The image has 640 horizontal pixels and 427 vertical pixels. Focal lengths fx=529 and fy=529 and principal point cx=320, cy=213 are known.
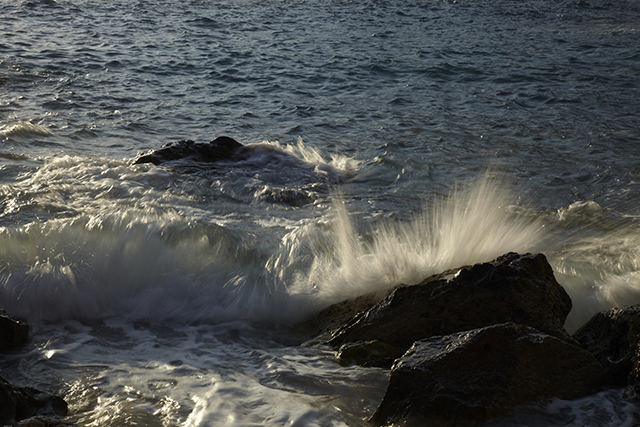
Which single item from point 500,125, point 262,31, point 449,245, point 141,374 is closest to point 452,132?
point 500,125

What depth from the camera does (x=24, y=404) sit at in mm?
2693

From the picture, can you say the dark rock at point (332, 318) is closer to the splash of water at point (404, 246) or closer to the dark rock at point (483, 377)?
the splash of water at point (404, 246)

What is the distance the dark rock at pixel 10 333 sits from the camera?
3.48 meters

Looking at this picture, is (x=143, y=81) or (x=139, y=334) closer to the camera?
(x=139, y=334)

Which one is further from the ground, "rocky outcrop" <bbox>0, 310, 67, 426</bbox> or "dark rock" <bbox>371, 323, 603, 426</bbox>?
"dark rock" <bbox>371, 323, 603, 426</bbox>

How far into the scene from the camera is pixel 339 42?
51.6 ft

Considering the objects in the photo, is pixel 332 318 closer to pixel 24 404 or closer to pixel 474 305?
pixel 474 305

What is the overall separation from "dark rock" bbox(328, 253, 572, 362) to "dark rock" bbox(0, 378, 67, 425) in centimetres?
172

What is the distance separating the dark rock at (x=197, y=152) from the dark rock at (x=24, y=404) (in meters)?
4.72

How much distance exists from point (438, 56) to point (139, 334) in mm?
11745

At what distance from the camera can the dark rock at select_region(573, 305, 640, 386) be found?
2.96 m

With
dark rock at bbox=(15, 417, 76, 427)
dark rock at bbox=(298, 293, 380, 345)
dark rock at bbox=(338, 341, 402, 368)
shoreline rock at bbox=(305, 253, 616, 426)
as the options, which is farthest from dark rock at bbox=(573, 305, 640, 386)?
dark rock at bbox=(15, 417, 76, 427)

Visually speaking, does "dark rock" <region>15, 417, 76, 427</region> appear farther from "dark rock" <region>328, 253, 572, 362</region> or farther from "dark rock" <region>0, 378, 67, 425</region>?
"dark rock" <region>328, 253, 572, 362</region>

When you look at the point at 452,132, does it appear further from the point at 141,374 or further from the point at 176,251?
the point at 141,374
